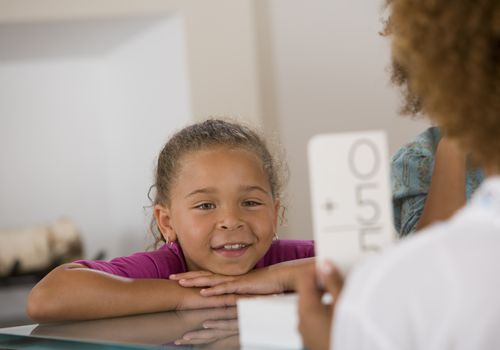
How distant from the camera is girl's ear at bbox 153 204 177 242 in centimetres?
197

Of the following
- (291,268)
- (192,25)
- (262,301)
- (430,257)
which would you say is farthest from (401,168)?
(192,25)

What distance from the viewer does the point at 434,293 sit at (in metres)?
0.86

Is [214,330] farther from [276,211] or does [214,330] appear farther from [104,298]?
[276,211]

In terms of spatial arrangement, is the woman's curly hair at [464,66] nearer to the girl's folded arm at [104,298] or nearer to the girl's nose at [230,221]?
the girl's folded arm at [104,298]

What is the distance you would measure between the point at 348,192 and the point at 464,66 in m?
0.22

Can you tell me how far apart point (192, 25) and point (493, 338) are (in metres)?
3.67

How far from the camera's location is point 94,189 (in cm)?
548

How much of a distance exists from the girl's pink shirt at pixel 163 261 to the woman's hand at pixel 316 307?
0.78m

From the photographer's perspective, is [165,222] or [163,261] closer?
[163,261]

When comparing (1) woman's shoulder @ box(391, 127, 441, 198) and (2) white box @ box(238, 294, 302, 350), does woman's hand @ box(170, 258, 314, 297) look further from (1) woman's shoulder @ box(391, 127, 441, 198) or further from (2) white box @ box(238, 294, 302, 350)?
(2) white box @ box(238, 294, 302, 350)

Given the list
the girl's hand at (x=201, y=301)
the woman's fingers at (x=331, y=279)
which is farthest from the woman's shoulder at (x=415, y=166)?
the woman's fingers at (x=331, y=279)

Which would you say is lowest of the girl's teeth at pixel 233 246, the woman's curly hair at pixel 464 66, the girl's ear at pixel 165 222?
the girl's teeth at pixel 233 246

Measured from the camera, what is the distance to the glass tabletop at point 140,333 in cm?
125

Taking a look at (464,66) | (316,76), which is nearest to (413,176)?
(464,66)
